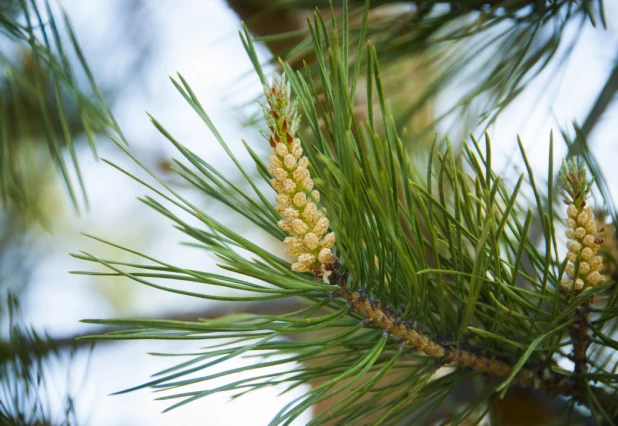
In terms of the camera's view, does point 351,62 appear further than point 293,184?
Yes

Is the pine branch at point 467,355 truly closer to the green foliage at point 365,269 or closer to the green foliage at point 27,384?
the green foliage at point 365,269

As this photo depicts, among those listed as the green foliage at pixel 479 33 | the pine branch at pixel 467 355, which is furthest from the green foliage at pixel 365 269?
the green foliage at pixel 479 33

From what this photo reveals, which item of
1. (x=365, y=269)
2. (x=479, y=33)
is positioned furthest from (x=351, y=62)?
(x=365, y=269)

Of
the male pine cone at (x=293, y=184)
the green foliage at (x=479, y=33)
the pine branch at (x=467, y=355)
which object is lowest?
the pine branch at (x=467, y=355)

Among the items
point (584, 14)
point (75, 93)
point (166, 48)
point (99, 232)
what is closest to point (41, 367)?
point (75, 93)

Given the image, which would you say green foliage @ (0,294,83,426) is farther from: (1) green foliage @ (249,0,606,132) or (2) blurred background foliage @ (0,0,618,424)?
(1) green foliage @ (249,0,606,132)

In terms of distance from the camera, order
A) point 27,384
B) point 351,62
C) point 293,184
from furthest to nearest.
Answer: point 351,62 < point 27,384 < point 293,184

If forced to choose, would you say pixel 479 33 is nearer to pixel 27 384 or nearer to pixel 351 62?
pixel 351 62

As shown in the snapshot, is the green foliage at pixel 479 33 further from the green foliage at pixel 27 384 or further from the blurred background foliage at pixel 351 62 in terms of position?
the green foliage at pixel 27 384

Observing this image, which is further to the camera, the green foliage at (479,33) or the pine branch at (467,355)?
the green foliage at (479,33)

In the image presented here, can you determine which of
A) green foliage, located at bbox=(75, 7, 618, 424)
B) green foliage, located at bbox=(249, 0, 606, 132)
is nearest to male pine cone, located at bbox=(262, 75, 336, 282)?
green foliage, located at bbox=(75, 7, 618, 424)

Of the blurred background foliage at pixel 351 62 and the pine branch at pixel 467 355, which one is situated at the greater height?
the blurred background foliage at pixel 351 62
